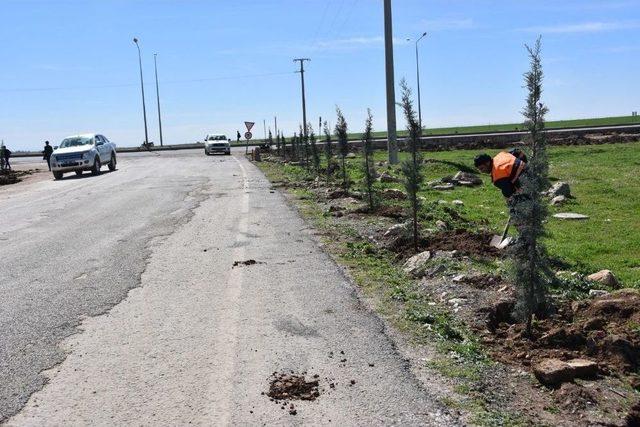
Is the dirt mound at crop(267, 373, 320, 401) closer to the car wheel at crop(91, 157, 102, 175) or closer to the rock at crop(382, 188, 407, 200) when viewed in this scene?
the rock at crop(382, 188, 407, 200)

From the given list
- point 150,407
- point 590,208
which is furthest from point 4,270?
point 590,208

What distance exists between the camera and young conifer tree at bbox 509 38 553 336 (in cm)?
543

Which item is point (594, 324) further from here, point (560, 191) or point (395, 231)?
point (560, 191)

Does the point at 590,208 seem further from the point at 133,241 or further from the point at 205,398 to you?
the point at 205,398

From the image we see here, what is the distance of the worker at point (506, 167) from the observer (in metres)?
7.98

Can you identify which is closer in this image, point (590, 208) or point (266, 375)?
point (266, 375)

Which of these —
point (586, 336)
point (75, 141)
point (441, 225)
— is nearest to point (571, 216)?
point (441, 225)

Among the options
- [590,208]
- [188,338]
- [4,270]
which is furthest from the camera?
[590,208]

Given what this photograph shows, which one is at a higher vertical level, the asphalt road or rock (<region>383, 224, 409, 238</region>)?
rock (<region>383, 224, 409, 238</region>)

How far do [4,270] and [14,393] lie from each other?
4.67m

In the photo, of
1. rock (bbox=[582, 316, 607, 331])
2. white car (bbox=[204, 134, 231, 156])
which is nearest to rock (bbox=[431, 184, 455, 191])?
rock (bbox=[582, 316, 607, 331])

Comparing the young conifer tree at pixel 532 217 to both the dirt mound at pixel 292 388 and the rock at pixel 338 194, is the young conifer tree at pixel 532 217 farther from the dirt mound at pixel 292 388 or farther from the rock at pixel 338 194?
the rock at pixel 338 194

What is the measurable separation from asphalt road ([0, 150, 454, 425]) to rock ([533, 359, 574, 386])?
0.82m

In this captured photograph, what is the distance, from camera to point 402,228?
10.2 metres
